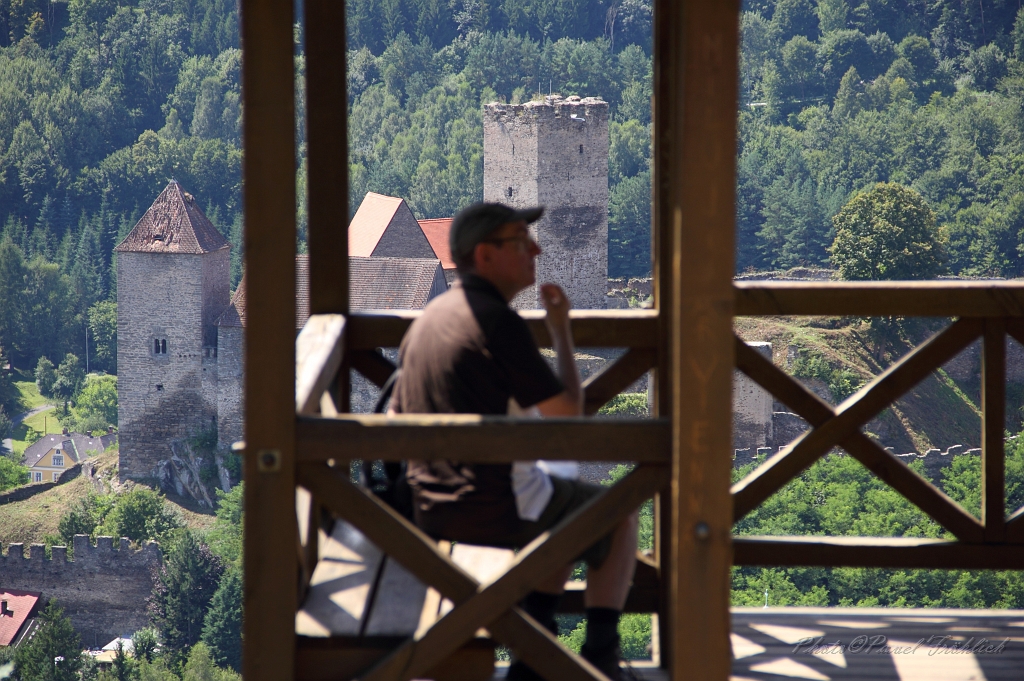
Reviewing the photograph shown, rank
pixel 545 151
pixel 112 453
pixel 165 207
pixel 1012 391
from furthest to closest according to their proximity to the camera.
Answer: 1. pixel 112 453
2. pixel 165 207
3. pixel 545 151
4. pixel 1012 391

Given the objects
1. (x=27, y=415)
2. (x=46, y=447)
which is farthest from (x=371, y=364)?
(x=27, y=415)

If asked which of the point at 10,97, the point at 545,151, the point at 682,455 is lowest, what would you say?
the point at 682,455

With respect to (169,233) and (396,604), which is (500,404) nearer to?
(396,604)

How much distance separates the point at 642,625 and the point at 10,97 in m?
37.6

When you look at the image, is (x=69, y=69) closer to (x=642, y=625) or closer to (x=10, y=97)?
(x=10, y=97)

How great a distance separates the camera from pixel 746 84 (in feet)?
154

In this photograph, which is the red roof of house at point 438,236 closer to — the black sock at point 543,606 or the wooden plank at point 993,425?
the wooden plank at point 993,425

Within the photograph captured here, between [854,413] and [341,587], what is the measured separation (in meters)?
1.04

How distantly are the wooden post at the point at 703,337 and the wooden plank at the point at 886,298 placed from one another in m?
0.90

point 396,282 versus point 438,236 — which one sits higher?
point 438,236

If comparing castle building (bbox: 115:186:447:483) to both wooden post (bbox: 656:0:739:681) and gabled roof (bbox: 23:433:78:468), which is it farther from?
wooden post (bbox: 656:0:739:681)

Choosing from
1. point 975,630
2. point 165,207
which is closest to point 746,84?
point 165,207

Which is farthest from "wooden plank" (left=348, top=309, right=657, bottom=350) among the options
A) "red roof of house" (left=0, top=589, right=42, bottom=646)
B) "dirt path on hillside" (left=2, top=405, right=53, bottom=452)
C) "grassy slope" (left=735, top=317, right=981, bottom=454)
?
"dirt path on hillside" (left=2, top=405, right=53, bottom=452)

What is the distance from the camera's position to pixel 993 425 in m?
2.29
